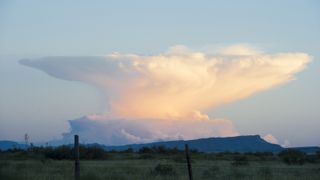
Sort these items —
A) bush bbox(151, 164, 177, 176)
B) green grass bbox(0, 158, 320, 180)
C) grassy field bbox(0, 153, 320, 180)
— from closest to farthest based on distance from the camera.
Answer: green grass bbox(0, 158, 320, 180)
grassy field bbox(0, 153, 320, 180)
bush bbox(151, 164, 177, 176)

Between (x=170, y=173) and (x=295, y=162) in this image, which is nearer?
(x=170, y=173)

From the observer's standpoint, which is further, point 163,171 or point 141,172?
point 141,172

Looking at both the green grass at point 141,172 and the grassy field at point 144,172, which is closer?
the green grass at point 141,172

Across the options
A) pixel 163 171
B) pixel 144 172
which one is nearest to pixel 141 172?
pixel 144 172

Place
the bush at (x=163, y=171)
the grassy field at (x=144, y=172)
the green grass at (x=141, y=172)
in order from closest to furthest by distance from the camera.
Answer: the green grass at (x=141, y=172)
the grassy field at (x=144, y=172)
the bush at (x=163, y=171)

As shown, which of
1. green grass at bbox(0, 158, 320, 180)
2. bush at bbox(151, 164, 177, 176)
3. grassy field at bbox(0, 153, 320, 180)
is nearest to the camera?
green grass at bbox(0, 158, 320, 180)

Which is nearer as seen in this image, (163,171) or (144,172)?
(163,171)

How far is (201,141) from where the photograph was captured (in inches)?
6865

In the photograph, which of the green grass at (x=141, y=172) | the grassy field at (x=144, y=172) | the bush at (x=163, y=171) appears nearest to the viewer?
the green grass at (x=141, y=172)

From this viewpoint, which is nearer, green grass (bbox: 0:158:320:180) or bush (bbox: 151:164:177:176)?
green grass (bbox: 0:158:320:180)

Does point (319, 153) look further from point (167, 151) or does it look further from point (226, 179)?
point (226, 179)

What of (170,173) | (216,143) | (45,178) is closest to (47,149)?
(170,173)

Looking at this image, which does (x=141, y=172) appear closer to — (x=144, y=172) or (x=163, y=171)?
(x=144, y=172)

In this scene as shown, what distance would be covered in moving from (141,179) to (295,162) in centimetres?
3727
